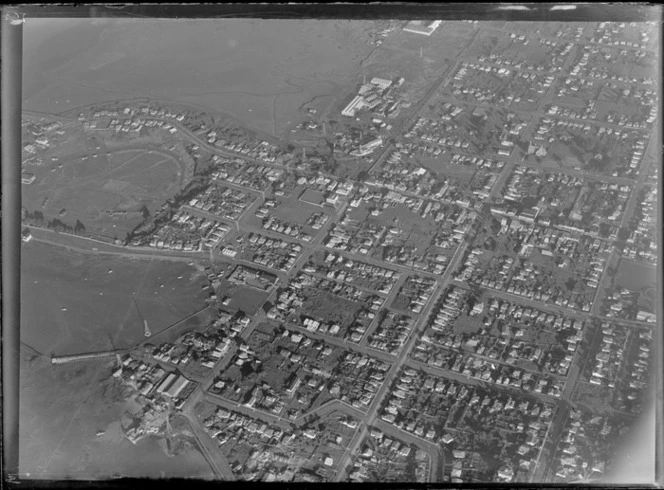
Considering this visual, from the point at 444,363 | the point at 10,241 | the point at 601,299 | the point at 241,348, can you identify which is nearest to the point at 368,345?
the point at 444,363

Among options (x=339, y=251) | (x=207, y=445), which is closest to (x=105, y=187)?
(x=339, y=251)

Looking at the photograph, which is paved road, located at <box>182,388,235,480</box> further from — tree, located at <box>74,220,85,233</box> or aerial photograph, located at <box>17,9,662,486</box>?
tree, located at <box>74,220,85,233</box>

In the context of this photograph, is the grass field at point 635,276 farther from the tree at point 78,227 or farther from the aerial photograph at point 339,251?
the tree at point 78,227

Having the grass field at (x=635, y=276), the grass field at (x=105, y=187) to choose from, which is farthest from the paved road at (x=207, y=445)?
the grass field at (x=635, y=276)

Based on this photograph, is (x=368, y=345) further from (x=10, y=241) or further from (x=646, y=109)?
(x=646, y=109)

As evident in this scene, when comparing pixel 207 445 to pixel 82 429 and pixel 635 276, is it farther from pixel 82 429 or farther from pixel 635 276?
pixel 635 276

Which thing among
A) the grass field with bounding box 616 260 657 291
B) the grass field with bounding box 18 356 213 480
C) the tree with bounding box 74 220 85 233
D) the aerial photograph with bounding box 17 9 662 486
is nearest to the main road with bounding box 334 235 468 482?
the aerial photograph with bounding box 17 9 662 486
